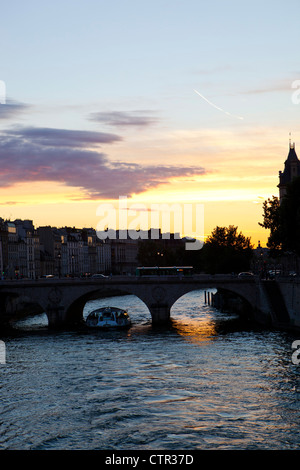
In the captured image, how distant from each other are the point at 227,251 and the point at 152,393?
322 feet

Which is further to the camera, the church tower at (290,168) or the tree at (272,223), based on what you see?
the church tower at (290,168)

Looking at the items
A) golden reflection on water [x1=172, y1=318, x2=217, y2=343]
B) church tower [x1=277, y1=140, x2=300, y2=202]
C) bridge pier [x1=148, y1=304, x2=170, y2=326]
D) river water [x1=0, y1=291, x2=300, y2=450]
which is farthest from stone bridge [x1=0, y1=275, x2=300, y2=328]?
church tower [x1=277, y1=140, x2=300, y2=202]

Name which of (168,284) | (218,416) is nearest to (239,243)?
(168,284)

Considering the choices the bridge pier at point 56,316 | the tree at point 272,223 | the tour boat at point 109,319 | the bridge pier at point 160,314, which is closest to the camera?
the tour boat at point 109,319

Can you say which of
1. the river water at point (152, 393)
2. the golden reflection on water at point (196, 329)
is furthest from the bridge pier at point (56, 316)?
the river water at point (152, 393)

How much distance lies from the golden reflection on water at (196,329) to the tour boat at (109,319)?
5.05 meters

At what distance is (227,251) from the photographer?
142375 millimetres

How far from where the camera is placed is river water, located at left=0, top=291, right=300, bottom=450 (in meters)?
36.0

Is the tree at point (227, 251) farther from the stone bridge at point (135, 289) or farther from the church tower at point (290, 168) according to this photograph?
the stone bridge at point (135, 289)

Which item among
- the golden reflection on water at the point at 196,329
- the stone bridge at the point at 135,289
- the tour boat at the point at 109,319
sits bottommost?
the golden reflection on water at the point at 196,329

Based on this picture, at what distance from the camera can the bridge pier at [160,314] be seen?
84.4 meters

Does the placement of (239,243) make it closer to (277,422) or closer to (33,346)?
(33,346)

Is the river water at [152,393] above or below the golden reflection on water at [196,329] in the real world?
below

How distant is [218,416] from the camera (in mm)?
39219
